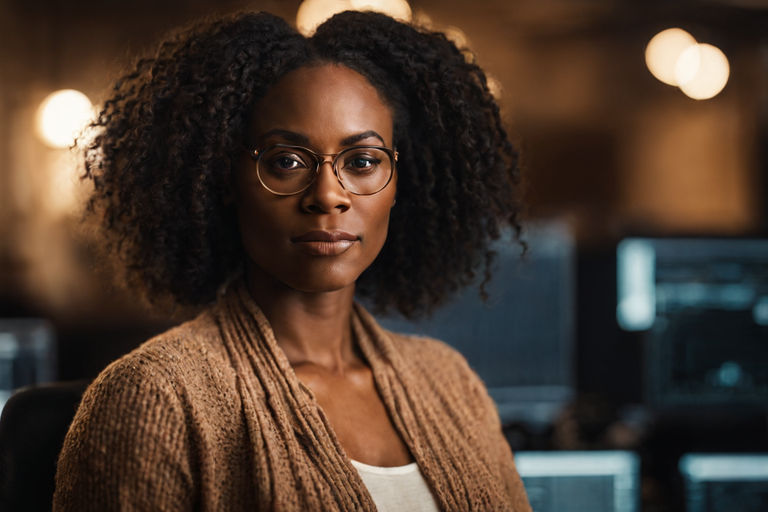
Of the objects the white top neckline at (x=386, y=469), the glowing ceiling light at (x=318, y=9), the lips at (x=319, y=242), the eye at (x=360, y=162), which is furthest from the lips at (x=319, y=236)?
the glowing ceiling light at (x=318, y=9)

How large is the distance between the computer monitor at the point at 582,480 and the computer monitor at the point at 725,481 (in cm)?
15

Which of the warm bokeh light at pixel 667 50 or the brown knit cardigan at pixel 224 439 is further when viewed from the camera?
the warm bokeh light at pixel 667 50

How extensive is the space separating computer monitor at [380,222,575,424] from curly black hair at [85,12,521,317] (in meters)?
0.95

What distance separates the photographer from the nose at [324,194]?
1.27m

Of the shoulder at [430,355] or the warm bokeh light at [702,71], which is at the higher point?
the warm bokeh light at [702,71]

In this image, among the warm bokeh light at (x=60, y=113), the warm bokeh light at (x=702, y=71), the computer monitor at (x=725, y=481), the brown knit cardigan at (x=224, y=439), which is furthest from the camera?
the warm bokeh light at (x=60, y=113)

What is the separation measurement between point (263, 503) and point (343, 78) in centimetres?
64

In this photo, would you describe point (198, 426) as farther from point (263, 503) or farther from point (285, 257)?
point (285, 257)

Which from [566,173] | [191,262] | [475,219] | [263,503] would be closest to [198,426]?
[263,503]

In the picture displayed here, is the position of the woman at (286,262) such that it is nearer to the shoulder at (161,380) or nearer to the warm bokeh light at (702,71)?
the shoulder at (161,380)

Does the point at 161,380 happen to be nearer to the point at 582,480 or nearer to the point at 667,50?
the point at 582,480

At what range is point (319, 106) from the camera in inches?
51.1

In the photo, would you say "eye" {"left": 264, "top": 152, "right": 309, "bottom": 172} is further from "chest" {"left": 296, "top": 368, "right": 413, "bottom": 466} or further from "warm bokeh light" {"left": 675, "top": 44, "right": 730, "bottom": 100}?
"warm bokeh light" {"left": 675, "top": 44, "right": 730, "bottom": 100}

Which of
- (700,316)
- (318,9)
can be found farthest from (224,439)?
(700,316)
